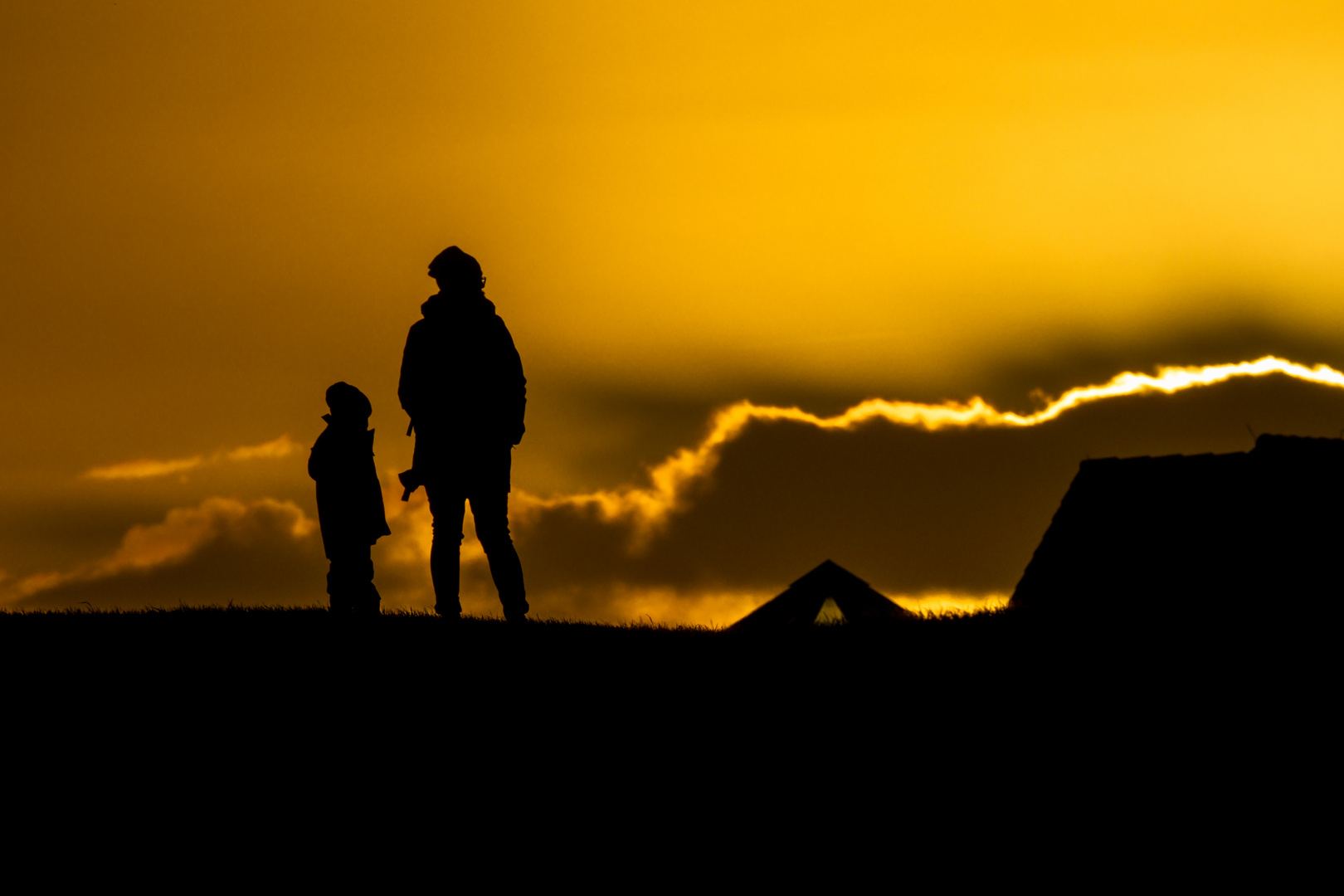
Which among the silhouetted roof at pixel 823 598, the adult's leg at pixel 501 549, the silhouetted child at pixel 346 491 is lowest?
the adult's leg at pixel 501 549

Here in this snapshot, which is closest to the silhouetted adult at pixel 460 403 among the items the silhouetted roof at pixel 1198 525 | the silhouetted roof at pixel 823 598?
the silhouetted roof at pixel 1198 525

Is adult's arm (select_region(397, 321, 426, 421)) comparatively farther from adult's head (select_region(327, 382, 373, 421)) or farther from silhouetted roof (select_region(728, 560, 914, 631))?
silhouetted roof (select_region(728, 560, 914, 631))

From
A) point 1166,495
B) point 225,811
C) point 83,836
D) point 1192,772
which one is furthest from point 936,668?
point 1166,495

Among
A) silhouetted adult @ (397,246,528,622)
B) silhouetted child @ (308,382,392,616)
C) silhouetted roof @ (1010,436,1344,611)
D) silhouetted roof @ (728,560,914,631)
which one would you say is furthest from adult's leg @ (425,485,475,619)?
silhouetted roof @ (728,560,914,631)

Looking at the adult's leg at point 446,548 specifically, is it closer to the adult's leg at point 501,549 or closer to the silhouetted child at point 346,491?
the adult's leg at point 501,549

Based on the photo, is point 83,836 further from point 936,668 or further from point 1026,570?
point 1026,570

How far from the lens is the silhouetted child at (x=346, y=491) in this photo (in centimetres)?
1466

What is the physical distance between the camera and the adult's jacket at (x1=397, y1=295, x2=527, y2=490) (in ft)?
41.8

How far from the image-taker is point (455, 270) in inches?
503

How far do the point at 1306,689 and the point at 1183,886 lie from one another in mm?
3562

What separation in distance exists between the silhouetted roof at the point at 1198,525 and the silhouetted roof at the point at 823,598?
3.41 m

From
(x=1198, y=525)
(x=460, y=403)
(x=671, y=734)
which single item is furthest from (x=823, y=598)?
(x=671, y=734)

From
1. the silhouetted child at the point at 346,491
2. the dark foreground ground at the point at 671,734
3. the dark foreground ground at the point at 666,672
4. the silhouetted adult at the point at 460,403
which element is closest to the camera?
the dark foreground ground at the point at 671,734

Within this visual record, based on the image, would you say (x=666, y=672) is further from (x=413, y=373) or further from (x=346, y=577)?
(x=346, y=577)
